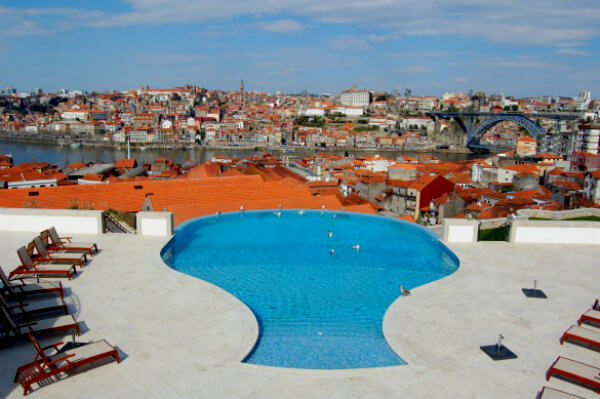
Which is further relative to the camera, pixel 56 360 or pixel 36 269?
pixel 36 269

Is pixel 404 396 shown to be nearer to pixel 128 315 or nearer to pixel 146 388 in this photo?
pixel 146 388

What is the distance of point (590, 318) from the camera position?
3.29 metres

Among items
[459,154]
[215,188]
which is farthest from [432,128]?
[215,188]

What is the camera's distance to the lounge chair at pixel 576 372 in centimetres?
253

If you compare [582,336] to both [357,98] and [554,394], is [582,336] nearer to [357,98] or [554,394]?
[554,394]

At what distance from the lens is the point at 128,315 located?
3334 mm

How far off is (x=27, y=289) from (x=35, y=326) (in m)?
0.74

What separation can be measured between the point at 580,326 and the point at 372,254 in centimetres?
256

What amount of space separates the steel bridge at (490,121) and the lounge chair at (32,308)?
48321mm

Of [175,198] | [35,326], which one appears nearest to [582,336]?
[35,326]

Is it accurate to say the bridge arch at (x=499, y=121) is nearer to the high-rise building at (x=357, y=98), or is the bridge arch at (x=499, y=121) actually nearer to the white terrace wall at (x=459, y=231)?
the white terrace wall at (x=459, y=231)

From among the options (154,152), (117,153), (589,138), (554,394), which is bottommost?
(117,153)

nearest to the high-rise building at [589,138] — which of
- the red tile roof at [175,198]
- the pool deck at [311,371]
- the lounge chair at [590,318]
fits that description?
the red tile roof at [175,198]

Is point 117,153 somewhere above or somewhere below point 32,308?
below
